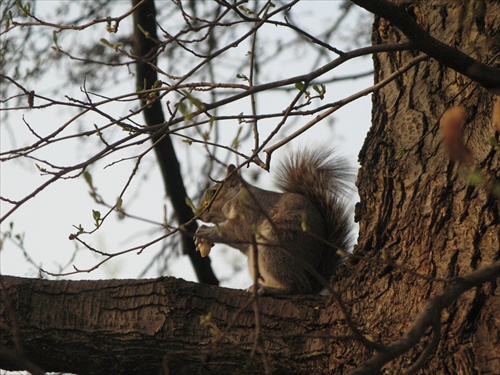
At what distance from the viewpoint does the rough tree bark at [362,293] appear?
2.10 metres

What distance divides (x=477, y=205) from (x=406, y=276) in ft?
0.95

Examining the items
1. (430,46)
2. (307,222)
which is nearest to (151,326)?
(307,222)

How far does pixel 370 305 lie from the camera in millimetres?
2180

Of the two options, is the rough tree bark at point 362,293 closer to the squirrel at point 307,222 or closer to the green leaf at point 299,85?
the green leaf at point 299,85

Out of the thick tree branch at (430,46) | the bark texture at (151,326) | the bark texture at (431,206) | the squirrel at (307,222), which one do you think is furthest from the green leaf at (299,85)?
the squirrel at (307,222)

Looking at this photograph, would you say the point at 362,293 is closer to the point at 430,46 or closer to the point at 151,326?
the point at 151,326

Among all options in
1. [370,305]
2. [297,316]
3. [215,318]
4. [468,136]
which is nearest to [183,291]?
[215,318]

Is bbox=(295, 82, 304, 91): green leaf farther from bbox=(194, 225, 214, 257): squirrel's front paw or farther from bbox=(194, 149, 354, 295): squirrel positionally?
→ bbox=(194, 149, 354, 295): squirrel

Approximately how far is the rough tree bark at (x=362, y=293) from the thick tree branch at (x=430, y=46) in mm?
221

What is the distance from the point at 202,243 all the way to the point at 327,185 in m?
0.63

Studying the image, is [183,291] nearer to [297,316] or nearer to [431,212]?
[297,316]

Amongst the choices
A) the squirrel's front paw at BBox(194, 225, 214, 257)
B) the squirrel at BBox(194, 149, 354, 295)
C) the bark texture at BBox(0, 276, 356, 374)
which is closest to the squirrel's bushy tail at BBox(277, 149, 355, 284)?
the squirrel at BBox(194, 149, 354, 295)

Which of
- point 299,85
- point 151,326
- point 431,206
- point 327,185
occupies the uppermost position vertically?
point 327,185

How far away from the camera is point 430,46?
1.88 m
